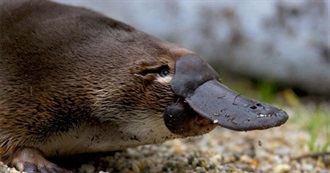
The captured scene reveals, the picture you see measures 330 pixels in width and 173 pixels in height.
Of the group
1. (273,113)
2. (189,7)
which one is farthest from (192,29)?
(273,113)

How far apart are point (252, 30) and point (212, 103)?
3031mm

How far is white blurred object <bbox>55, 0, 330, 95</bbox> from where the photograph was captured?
525cm

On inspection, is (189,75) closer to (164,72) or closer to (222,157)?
(164,72)

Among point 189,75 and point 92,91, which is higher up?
point 189,75

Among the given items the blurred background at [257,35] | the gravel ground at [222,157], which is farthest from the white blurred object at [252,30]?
the gravel ground at [222,157]

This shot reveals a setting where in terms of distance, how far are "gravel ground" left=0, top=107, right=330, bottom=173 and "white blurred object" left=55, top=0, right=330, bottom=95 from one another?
1.32 meters

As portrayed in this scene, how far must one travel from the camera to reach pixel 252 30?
17.6 feet

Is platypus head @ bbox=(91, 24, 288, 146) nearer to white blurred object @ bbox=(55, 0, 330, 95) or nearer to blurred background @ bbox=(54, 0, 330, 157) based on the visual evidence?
blurred background @ bbox=(54, 0, 330, 157)

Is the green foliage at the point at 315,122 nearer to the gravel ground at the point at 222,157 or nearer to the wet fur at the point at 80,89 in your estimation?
the gravel ground at the point at 222,157

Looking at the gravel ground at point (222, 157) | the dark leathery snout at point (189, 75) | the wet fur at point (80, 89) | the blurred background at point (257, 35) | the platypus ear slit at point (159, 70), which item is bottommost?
the blurred background at point (257, 35)

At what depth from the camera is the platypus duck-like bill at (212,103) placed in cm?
233

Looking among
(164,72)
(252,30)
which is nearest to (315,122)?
(252,30)

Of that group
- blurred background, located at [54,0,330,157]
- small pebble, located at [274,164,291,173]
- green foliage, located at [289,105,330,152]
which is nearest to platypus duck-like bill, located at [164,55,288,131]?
small pebble, located at [274,164,291,173]

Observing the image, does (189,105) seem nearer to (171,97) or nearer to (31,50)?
(171,97)
